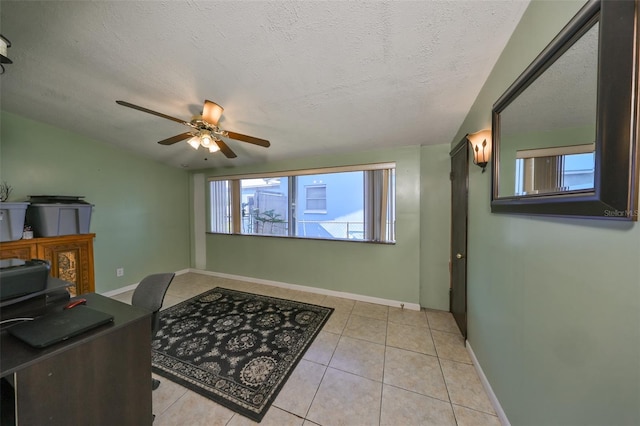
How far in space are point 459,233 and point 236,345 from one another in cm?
259

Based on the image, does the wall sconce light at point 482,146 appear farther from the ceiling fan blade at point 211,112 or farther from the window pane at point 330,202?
the window pane at point 330,202

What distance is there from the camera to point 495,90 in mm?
1361

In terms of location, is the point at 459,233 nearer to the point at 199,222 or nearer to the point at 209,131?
the point at 209,131

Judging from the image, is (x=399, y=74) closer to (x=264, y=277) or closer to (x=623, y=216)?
(x=623, y=216)

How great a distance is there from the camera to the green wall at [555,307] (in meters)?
0.61

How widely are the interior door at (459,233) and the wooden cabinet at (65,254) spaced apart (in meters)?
4.55

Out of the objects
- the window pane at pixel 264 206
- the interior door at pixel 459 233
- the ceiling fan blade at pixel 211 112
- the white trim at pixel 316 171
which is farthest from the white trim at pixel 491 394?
the window pane at pixel 264 206

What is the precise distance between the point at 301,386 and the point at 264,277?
7.66ft

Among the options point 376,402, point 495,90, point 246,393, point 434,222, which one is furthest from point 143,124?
point 434,222

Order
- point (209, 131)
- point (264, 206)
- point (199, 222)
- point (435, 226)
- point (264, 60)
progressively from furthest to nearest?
point (264, 206) < point (199, 222) < point (435, 226) < point (209, 131) < point (264, 60)

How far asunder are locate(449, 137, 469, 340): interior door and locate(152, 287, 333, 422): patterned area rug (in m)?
1.51

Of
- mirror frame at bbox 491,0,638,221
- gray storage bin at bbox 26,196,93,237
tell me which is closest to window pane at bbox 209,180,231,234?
gray storage bin at bbox 26,196,93,237

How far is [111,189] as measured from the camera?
10.7ft

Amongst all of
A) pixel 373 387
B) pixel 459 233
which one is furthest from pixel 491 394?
pixel 459 233
